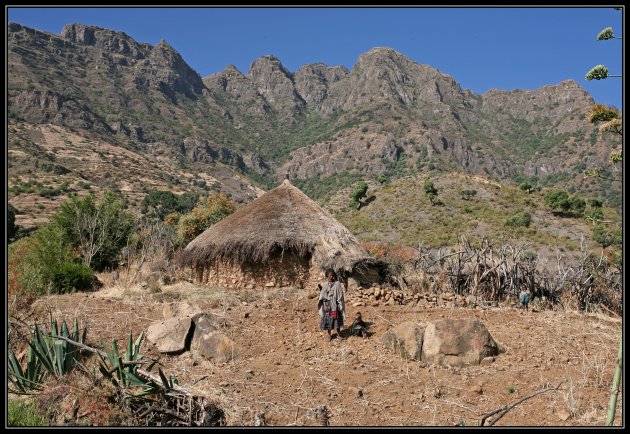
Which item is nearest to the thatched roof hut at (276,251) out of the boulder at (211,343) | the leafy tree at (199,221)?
the boulder at (211,343)

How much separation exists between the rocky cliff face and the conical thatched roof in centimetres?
7430

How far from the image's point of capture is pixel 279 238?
484 inches

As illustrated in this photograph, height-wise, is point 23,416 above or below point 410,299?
below

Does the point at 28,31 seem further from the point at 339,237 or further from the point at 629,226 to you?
the point at 629,226

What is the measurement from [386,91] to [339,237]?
126 meters

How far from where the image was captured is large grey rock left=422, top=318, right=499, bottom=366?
6238 millimetres

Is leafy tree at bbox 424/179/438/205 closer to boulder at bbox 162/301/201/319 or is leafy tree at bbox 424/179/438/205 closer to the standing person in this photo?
boulder at bbox 162/301/201/319

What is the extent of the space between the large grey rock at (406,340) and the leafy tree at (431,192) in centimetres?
3864

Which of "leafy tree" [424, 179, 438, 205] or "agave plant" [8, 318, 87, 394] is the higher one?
"leafy tree" [424, 179, 438, 205]

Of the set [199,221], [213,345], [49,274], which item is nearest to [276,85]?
[199,221]

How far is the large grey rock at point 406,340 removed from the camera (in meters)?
6.47

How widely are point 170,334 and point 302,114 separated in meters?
145

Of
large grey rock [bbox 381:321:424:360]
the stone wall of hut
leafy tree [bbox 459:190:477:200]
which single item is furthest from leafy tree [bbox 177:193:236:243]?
leafy tree [bbox 459:190:477:200]

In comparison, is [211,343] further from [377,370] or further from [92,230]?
[92,230]
